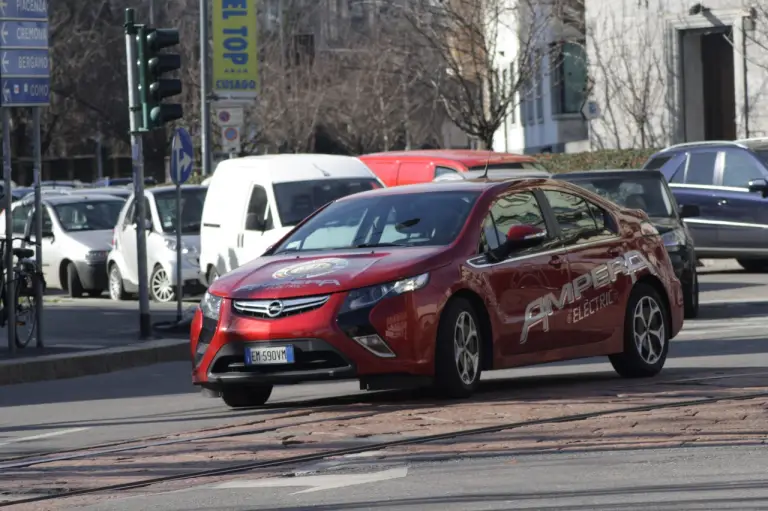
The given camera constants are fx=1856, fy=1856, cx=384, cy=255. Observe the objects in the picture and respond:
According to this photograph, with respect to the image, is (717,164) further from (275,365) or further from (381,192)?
(275,365)

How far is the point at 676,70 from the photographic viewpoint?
136ft

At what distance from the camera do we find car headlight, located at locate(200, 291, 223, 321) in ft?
40.2

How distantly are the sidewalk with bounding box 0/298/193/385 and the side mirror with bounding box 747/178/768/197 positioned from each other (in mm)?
8370

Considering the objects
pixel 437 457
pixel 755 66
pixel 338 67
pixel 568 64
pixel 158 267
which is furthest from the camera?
pixel 338 67

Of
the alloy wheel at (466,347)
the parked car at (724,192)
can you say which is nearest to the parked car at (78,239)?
the parked car at (724,192)

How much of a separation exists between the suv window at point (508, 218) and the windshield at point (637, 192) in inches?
332

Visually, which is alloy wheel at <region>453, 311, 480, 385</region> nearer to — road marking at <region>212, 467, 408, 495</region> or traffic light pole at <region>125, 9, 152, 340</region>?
road marking at <region>212, 467, 408, 495</region>

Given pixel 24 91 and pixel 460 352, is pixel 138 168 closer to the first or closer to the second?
pixel 24 91

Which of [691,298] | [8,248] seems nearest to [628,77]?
[691,298]

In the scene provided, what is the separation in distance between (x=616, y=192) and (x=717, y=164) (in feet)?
16.2

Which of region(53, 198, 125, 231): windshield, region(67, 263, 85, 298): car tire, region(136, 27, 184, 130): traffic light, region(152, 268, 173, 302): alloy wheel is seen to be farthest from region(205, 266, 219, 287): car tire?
region(53, 198, 125, 231): windshield

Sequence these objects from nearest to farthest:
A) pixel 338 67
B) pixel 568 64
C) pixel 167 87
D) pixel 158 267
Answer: pixel 167 87 < pixel 158 267 < pixel 568 64 < pixel 338 67

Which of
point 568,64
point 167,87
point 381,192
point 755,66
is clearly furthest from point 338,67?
point 381,192

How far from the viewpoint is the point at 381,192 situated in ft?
44.3
